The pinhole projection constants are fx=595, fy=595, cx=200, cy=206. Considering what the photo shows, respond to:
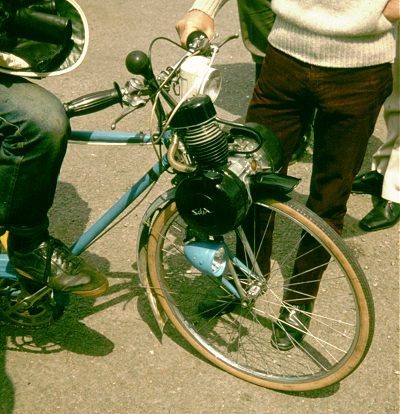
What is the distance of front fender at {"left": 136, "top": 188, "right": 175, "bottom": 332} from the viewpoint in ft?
7.79

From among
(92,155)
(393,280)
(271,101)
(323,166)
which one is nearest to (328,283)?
(393,280)

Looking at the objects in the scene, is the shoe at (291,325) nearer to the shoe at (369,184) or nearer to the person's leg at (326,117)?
the person's leg at (326,117)

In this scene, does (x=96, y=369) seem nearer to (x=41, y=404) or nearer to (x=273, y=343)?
(x=41, y=404)

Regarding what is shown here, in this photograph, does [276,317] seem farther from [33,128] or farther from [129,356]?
[33,128]

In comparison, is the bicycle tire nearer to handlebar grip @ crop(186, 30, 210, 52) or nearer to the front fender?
the front fender

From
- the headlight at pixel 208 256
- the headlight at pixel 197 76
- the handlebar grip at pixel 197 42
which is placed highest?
the handlebar grip at pixel 197 42

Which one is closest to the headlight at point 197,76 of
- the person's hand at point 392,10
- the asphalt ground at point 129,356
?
the person's hand at point 392,10

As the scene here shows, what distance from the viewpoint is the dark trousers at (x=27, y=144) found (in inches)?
84.7

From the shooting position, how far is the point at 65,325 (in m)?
2.96

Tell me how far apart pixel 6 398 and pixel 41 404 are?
0.55 ft

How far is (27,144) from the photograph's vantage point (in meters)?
2.17

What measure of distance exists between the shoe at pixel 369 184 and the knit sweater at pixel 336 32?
5.09 ft

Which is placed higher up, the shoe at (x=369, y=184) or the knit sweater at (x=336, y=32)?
the knit sweater at (x=336, y=32)

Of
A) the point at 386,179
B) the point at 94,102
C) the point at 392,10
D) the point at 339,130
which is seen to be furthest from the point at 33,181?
the point at 386,179
